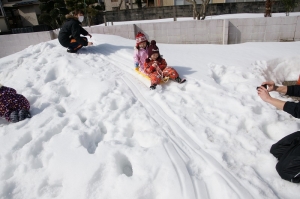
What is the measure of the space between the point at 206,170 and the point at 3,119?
307 cm

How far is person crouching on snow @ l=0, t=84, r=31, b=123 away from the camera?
288 cm

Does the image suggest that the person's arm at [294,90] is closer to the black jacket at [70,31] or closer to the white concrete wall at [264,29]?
the black jacket at [70,31]

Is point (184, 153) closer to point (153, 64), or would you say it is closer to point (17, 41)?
point (153, 64)

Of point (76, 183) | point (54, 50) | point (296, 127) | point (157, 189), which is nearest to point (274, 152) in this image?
point (296, 127)

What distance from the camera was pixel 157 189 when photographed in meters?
1.79

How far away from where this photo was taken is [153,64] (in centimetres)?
379

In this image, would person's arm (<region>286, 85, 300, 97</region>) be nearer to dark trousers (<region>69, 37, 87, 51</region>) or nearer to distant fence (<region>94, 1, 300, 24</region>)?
dark trousers (<region>69, 37, 87, 51</region>)

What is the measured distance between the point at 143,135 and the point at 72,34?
426 centimetres

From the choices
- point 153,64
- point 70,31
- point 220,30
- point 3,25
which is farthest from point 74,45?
point 3,25

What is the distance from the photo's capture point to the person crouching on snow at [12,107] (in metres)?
2.88

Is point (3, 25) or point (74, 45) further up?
point (3, 25)

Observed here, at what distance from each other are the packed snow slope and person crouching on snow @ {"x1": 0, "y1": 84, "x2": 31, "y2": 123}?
0.13m

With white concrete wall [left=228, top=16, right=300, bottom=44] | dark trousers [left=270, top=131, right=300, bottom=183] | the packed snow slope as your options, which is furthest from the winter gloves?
white concrete wall [left=228, top=16, right=300, bottom=44]

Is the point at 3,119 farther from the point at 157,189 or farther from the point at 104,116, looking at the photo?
the point at 157,189
